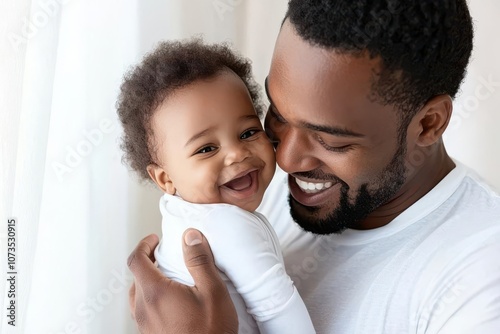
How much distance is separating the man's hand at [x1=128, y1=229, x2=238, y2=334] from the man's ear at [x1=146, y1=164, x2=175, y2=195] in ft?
0.45

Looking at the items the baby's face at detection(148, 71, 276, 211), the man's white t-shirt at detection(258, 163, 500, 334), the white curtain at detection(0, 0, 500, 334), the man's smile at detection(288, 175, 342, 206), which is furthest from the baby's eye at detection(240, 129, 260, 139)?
the white curtain at detection(0, 0, 500, 334)

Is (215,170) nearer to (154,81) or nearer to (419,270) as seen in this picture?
(154,81)

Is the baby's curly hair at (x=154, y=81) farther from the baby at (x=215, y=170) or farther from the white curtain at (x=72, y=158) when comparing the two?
the white curtain at (x=72, y=158)

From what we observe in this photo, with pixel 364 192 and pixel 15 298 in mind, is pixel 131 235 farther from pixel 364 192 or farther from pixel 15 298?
pixel 364 192

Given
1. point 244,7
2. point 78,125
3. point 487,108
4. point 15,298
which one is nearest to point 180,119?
point 78,125

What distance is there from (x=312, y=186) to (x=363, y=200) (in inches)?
3.9

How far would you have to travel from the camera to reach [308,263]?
1.35 metres

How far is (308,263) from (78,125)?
59 centimetres

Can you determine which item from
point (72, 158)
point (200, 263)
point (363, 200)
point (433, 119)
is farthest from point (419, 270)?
point (72, 158)

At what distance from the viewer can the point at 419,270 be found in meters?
1.15

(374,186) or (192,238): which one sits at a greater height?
(374,186)

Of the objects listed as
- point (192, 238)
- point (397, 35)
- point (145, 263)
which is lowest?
point (145, 263)

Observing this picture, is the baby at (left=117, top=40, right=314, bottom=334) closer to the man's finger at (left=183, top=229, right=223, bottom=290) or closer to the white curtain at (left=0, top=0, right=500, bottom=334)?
the man's finger at (left=183, top=229, right=223, bottom=290)

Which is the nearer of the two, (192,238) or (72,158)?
(192,238)
